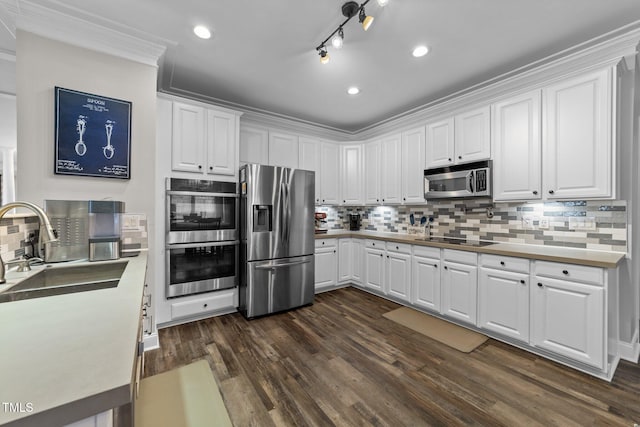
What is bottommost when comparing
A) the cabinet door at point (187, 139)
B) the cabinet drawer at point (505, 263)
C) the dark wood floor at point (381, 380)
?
the dark wood floor at point (381, 380)

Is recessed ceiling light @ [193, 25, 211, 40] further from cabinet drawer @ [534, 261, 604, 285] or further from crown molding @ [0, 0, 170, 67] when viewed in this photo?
cabinet drawer @ [534, 261, 604, 285]

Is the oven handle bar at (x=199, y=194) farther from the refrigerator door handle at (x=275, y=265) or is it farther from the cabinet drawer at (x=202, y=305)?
the cabinet drawer at (x=202, y=305)

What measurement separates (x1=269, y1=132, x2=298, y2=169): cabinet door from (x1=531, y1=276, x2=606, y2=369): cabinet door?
3226 mm

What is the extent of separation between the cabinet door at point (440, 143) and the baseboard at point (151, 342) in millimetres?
3553

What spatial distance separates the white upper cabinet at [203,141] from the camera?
282cm

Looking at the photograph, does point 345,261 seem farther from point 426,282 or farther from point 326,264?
point 426,282

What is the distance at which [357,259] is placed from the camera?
4152 mm

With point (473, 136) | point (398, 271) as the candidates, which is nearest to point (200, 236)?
point (398, 271)

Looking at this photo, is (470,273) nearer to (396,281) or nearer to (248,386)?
(396,281)

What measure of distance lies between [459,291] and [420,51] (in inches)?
94.4

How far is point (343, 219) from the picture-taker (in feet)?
16.2

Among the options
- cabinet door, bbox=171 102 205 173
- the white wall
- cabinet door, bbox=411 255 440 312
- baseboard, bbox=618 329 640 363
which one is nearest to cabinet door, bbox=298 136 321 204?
cabinet door, bbox=171 102 205 173

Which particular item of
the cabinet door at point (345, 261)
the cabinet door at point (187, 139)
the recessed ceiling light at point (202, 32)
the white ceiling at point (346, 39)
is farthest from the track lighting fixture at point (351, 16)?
the cabinet door at point (345, 261)

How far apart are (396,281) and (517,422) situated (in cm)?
194
